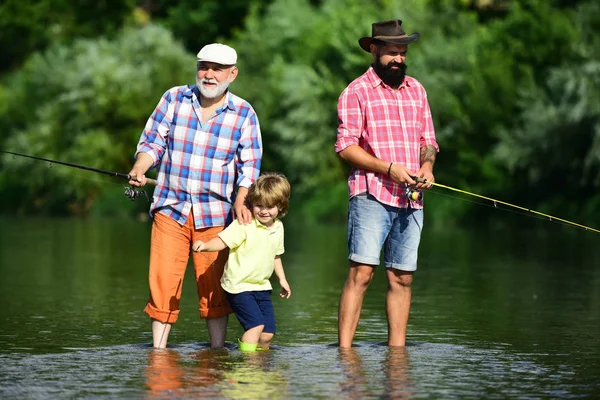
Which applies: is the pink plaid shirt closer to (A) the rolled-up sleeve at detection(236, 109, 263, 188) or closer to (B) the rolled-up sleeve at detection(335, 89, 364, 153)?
(B) the rolled-up sleeve at detection(335, 89, 364, 153)

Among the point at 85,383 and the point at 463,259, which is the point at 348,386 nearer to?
the point at 85,383

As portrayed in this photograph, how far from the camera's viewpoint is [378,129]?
1000 cm

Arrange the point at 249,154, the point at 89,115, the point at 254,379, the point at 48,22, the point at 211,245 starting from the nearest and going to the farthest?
the point at 254,379 → the point at 211,245 → the point at 249,154 → the point at 89,115 → the point at 48,22

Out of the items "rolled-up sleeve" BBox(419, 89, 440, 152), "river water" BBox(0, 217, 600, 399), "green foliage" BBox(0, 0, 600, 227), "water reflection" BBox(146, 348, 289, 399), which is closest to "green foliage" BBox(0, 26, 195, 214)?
"green foliage" BBox(0, 0, 600, 227)

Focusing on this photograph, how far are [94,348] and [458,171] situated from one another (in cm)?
3610

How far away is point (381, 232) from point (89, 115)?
43.0 metres

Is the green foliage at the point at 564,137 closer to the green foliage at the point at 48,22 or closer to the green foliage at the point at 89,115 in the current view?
the green foliage at the point at 89,115

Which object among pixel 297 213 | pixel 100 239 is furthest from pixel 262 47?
pixel 100 239

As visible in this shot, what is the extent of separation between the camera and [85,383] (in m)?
8.48

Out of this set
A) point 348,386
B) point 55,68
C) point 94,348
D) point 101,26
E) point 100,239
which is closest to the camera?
point 348,386

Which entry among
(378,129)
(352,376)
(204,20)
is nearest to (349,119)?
→ (378,129)

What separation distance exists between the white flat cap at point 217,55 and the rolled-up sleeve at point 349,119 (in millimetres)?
739

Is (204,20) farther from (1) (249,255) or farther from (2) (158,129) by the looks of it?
(1) (249,255)

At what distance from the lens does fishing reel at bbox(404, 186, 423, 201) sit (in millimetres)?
9938
